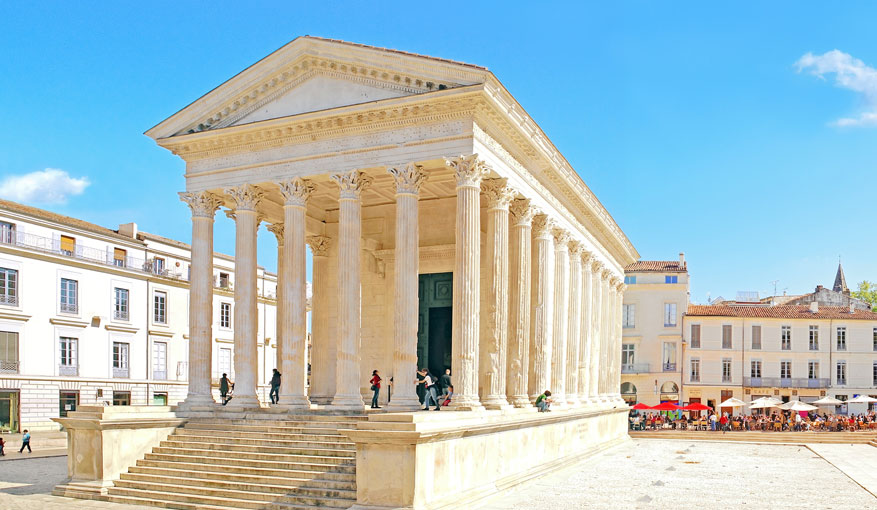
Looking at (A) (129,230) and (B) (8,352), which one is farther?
(A) (129,230)

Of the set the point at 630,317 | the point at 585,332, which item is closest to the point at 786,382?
the point at 630,317

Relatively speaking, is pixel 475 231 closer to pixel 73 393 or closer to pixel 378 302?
pixel 378 302

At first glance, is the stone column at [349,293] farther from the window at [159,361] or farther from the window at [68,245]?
the window at [159,361]

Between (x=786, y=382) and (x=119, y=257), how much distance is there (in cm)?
4161

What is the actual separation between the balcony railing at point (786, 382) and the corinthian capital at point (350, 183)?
4135cm

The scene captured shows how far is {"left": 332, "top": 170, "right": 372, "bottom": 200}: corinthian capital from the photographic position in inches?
768

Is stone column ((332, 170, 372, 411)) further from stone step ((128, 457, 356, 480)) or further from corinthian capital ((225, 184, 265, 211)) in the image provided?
stone step ((128, 457, 356, 480))

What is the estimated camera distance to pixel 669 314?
177 feet

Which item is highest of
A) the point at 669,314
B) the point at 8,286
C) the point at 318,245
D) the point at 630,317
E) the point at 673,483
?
the point at 318,245

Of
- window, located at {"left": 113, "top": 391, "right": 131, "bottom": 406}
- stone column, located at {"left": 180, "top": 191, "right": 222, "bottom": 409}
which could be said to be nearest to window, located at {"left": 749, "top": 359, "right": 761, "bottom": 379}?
window, located at {"left": 113, "top": 391, "right": 131, "bottom": 406}

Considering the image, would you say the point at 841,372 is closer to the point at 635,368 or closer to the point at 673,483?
the point at 635,368

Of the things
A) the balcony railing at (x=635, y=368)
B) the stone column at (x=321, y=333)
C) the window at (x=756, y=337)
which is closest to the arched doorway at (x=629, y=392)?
the balcony railing at (x=635, y=368)

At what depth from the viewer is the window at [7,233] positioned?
35.4 metres

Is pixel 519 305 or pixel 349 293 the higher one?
pixel 349 293
